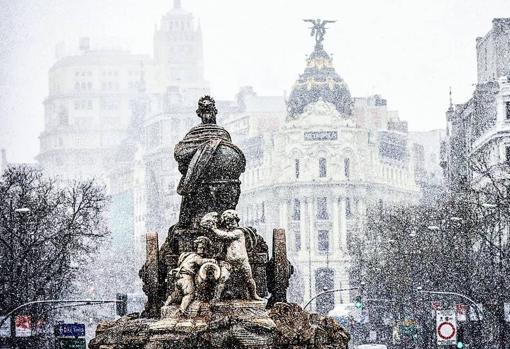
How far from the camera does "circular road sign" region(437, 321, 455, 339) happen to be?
50.0 metres

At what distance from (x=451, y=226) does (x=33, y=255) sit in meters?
24.6

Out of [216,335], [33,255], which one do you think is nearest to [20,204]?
[33,255]

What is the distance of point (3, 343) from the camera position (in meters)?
73.4

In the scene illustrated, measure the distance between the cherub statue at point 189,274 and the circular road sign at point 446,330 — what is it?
2187 centimetres

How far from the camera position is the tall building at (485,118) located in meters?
122

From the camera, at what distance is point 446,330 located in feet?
164

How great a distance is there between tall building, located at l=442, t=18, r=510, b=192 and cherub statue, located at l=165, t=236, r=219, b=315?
86200mm

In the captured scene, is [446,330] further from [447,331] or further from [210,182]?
[210,182]

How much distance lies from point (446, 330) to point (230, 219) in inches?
851

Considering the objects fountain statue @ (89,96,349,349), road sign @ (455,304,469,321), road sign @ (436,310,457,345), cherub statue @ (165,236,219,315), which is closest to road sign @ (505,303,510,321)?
road sign @ (455,304,469,321)

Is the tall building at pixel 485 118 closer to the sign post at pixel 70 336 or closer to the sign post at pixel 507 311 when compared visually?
the sign post at pixel 507 311

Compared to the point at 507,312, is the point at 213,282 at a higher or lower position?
higher

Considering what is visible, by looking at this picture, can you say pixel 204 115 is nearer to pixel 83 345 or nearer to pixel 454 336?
pixel 454 336

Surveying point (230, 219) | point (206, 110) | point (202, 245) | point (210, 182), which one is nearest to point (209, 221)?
point (230, 219)
